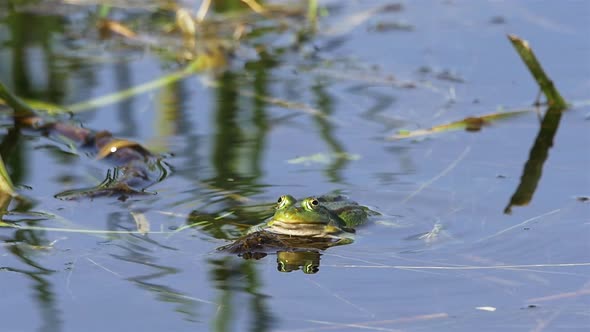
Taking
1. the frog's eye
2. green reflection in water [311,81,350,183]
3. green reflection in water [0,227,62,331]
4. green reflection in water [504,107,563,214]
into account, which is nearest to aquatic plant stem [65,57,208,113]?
green reflection in water [311,81,350,183]

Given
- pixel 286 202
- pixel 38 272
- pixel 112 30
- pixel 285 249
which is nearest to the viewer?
pixel 38 272

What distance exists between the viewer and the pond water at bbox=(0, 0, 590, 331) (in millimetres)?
3357

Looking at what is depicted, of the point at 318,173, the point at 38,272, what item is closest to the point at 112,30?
the point at 318,173

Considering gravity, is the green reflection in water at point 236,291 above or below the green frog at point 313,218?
below

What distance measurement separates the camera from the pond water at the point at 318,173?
336 centimetres

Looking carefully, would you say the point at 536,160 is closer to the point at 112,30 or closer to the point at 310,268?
the point at 310,268

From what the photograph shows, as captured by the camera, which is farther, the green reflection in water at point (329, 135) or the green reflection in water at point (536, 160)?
the green reflection in water at point (329, 135)

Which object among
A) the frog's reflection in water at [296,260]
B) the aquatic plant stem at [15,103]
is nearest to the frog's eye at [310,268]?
the frog's reflection in water at [296,260]

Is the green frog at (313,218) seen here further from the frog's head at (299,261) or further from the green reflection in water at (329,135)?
the green reflection in water at (329,135)

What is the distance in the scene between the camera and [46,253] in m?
3.84

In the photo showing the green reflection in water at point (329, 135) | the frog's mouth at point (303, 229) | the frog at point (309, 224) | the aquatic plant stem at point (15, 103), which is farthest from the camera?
the aquatic plant stem at point (15, 103)

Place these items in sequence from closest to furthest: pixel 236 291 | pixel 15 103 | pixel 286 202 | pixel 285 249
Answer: pixel 236 291, pixel 285 249, pixel 286 202, pixel 15 103

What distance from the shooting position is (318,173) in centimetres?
483

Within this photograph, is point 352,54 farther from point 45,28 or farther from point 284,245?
point 284,245
